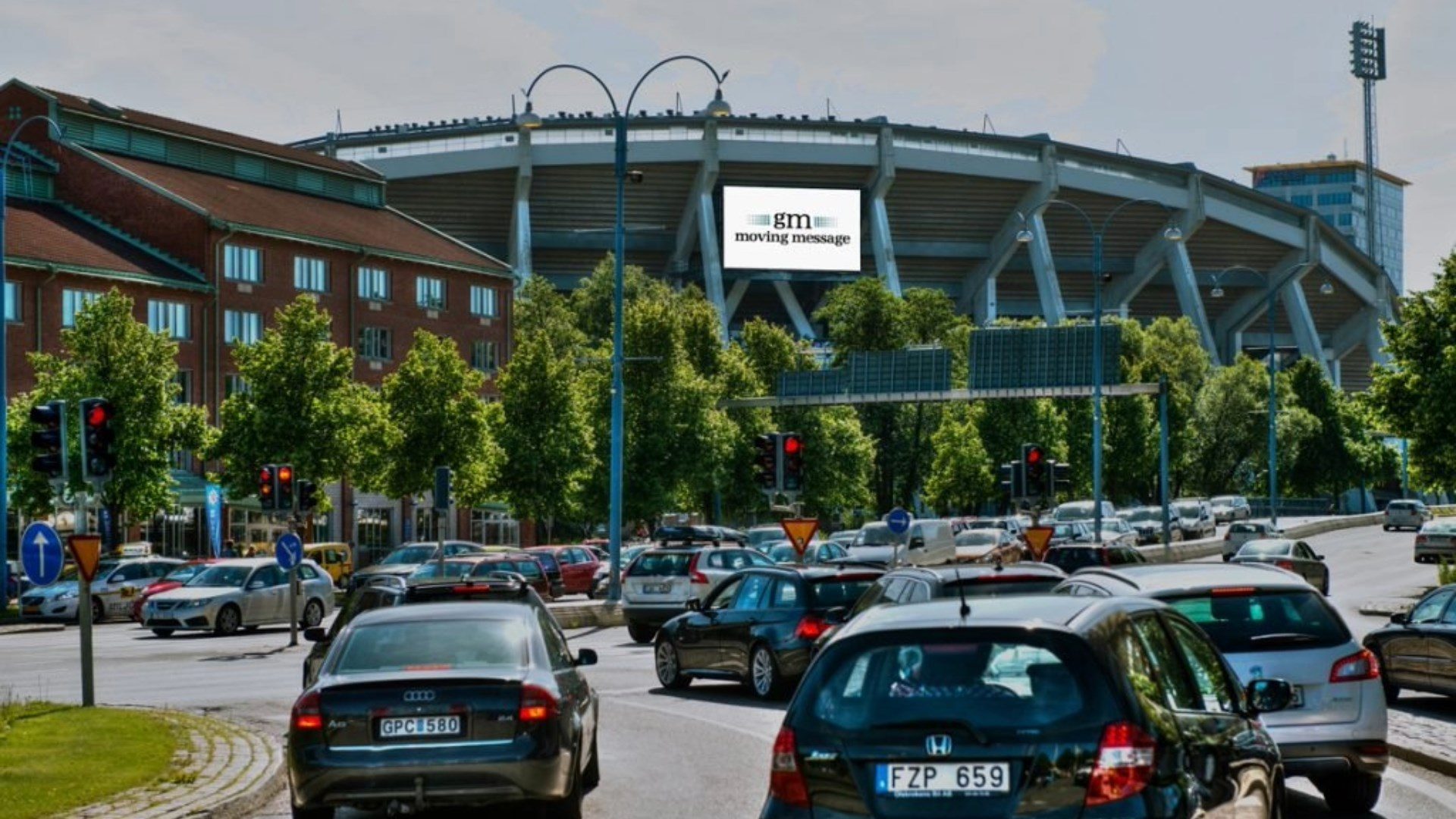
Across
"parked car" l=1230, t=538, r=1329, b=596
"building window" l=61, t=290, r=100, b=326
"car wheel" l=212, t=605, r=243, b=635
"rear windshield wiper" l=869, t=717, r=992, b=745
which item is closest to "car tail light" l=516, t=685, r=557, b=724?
"rear windshield wiper" l=869, t=717, r=992, b=745

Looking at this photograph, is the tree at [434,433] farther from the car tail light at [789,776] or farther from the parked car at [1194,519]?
the car tail light at [789,776]

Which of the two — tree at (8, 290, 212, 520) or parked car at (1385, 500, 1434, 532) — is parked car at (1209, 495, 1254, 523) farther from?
tree at (8, 290, 212, 520)

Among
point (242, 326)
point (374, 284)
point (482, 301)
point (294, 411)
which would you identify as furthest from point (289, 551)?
point (482, 301)

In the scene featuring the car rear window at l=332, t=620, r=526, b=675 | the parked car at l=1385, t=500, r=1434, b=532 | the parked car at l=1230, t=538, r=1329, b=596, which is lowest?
the parked car at l=1385, t=500, r=1434, b=532

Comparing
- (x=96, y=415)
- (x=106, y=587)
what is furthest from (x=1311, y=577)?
(x=96, y=415)

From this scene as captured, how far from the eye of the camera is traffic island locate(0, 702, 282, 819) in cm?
1296

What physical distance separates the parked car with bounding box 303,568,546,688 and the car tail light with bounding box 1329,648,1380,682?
5.08 metres

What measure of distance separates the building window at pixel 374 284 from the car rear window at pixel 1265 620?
7086cm

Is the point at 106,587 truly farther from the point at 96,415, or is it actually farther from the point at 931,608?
the point at 931,608

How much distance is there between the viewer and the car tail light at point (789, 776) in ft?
24.4

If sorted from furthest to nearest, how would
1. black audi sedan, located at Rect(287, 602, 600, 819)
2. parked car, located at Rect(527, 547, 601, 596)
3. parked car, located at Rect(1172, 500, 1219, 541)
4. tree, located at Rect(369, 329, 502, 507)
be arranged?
parked car, located at Rect(1172, 500, 1219, 541), tree, located at Rect(369, 329, 502, 507), parked car, located at Rect(527, 547, 601, 596), black audi sedan, located at Rect(287, 602, 600, 819)

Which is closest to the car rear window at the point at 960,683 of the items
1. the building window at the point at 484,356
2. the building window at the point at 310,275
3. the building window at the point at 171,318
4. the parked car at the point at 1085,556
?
the parked car at the point at 1085,556

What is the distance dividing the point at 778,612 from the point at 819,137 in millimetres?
104451

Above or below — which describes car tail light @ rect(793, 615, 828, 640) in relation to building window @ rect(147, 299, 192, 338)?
below
